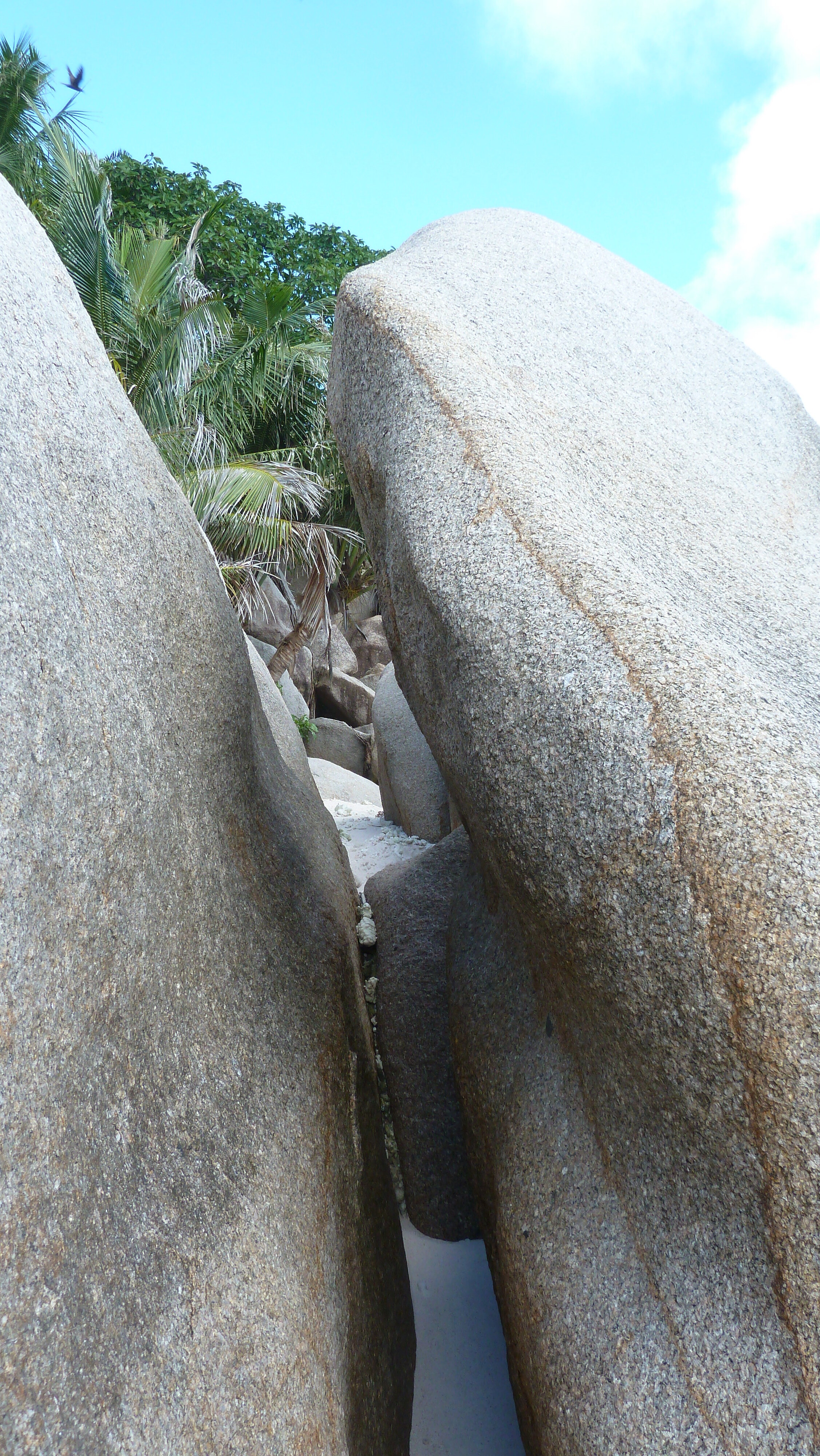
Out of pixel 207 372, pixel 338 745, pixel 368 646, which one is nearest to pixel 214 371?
pixel 207 372

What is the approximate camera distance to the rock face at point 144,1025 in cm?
128

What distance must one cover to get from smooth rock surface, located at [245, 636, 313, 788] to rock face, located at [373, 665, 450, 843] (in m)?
1.04

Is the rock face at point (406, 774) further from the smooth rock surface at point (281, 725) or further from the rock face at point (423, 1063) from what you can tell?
the rock face at point (423, 1063)

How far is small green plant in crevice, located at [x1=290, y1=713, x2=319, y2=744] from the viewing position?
38.5 feet

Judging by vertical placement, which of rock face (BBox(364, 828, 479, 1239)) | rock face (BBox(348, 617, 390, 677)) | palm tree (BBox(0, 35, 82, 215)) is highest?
palm tree (BBox(0, 35, 82, 215))

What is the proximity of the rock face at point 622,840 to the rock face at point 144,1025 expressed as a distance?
448mm

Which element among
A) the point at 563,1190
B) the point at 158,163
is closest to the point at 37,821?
the point at 563,1190

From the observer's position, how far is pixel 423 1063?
306 cm

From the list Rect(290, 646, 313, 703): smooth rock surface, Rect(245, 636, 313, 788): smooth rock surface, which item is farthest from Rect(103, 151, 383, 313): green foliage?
Rect(245, 636, 313, 788): smooth rock surface

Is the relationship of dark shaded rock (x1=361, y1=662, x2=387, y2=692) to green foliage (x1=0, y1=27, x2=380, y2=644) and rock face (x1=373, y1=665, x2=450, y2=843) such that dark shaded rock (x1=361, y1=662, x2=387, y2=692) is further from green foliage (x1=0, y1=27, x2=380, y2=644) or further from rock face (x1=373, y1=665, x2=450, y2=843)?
rock face (x1=373, y1=665, x2=450, y2=843)

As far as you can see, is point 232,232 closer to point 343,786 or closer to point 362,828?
point 343,786

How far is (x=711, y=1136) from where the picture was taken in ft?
5.10

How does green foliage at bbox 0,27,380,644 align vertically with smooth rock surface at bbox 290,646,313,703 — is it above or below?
above

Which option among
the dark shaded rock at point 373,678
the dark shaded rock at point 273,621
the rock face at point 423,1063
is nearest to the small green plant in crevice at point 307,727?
the dark shaded rock at point 273,621
